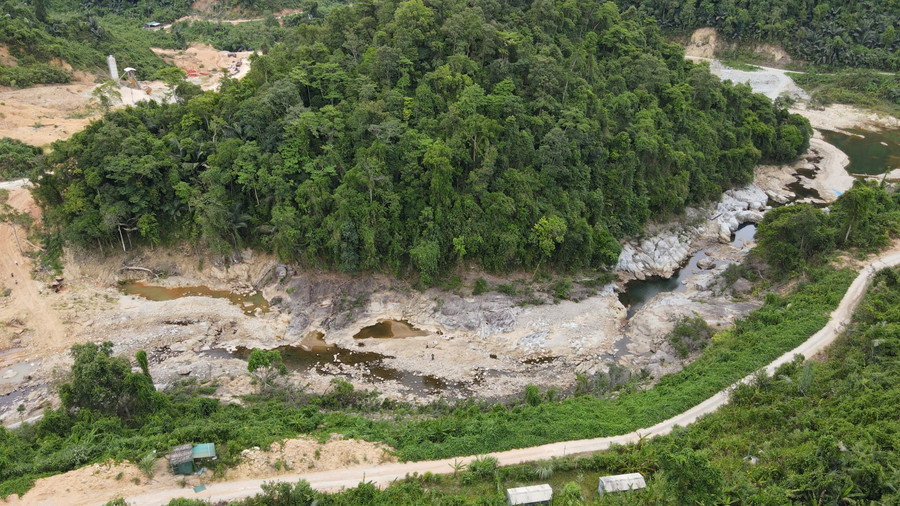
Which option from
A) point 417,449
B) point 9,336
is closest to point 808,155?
point 417,449

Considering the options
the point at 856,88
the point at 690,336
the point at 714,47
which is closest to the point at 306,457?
the point at 690,336

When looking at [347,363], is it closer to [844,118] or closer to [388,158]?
[388,158]

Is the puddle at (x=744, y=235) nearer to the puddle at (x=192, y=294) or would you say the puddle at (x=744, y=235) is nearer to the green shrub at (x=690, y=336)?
the green shrub at (x=690, y=336)

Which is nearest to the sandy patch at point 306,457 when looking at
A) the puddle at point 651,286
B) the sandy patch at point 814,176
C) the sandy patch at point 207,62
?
the puddle at point 651,286

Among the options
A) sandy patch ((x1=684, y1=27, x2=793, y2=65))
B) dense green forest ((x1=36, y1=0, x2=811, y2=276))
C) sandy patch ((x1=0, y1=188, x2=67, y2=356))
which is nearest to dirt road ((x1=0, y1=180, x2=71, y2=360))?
sandy patch ((x1=0, y1=188, x2=67, y2=356))

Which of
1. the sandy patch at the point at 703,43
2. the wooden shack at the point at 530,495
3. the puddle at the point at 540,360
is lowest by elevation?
the puddle at the point at 540,360

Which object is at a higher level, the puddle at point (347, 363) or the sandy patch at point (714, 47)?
the sandy patch at point (714, 47)

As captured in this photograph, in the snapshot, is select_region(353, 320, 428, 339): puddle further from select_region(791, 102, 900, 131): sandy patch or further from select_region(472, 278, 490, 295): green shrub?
select_region(791, 102, 900, 131): sandy patch
